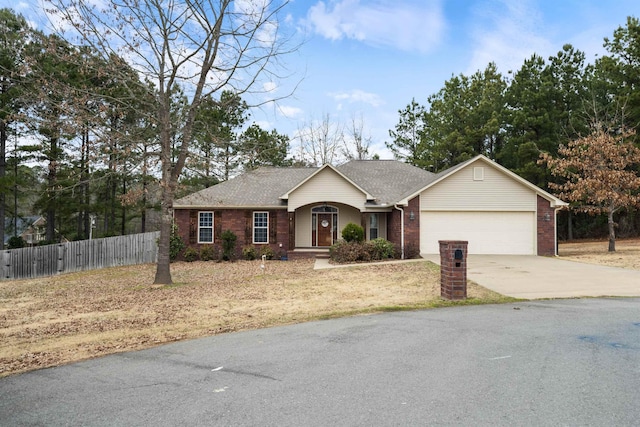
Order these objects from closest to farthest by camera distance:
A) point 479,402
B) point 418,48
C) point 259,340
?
point 479,402 → point 259,340 → point 418,48

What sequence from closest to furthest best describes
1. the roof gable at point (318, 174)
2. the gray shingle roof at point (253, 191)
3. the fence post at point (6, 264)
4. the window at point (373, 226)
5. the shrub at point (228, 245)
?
the fence post at point (6, 264) → the roof gable at point (318, 174) → the shrub at point (228, 245) → the gray shingle roof at point (253, 191) → the window at point (373, 226)

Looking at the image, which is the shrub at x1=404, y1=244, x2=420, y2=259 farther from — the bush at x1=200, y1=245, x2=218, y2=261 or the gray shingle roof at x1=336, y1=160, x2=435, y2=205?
the bush at x1=200, y1=245, x2=218, y2=261

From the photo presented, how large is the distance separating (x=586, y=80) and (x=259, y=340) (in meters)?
33.3

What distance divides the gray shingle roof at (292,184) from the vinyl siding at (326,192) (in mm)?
994

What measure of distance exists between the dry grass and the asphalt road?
0.93 meters

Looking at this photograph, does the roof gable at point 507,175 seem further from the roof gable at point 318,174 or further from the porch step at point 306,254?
the porch step at point 306,254

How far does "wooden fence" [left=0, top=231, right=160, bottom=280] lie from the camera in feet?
60.8

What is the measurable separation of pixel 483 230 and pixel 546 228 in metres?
2.71

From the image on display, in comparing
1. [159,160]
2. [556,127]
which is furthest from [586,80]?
[159,160]

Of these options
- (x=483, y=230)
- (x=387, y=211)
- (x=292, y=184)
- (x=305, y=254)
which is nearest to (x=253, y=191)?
(x=292, y=184)

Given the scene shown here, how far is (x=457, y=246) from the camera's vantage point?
8914 millimetres

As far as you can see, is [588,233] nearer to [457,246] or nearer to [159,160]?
[457,246]

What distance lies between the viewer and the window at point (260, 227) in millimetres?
21266

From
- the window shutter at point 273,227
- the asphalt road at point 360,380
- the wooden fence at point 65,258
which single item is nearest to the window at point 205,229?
the window shutter at point 273,227
